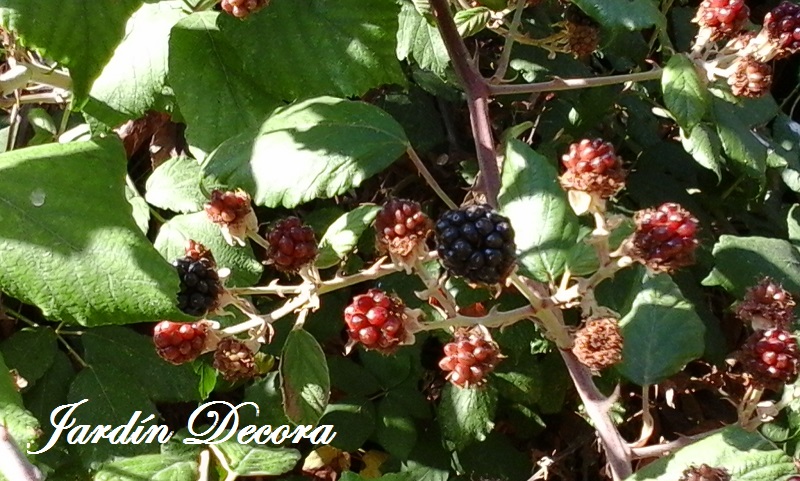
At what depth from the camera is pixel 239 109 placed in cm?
96

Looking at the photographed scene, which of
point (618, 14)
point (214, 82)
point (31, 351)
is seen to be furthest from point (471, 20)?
point (31, 351)

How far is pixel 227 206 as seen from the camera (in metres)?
0.83

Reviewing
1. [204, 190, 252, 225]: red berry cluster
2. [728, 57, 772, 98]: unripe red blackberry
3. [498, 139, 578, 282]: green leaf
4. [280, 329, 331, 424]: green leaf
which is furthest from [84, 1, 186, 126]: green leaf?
[728, 57, 772, 98]: unripe red blackberry

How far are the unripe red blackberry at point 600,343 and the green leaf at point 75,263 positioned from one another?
40 cm

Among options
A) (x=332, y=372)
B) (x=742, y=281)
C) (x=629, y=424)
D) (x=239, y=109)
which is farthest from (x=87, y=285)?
(x=629, y=424)

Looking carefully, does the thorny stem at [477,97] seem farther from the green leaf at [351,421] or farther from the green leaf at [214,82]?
the green leaf at [351,421]

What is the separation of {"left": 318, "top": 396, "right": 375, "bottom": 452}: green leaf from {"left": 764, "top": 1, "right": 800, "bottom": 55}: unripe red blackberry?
29.8 inches

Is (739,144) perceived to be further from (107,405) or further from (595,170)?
(107,405)

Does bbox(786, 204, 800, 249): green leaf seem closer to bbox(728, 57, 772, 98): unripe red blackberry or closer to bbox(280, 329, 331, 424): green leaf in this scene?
bbox(728, 57, 772, 98): unripe red blackberry

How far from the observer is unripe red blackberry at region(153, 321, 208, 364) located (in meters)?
0.80

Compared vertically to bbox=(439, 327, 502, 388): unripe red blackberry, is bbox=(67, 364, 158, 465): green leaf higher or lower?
lower

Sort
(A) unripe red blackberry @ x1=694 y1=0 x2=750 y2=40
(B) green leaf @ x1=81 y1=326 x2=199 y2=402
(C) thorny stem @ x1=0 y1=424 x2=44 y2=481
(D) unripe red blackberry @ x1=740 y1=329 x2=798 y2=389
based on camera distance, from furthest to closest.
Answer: (B) green leaf @ x1=81 y1=326 x2=199 y2=402 < (A) unripe red blackberry @ x1=694 y1=0 x2=750 y2=40 < (D) unripe red blackberry @ x1=740 y1=329 x2=798 y2=389 < (C) thorny stem @ x1=0 y1=424 x2=44 y2=481

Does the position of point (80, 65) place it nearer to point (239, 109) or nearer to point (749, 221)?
point (239, 109)

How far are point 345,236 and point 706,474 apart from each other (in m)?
0.44
